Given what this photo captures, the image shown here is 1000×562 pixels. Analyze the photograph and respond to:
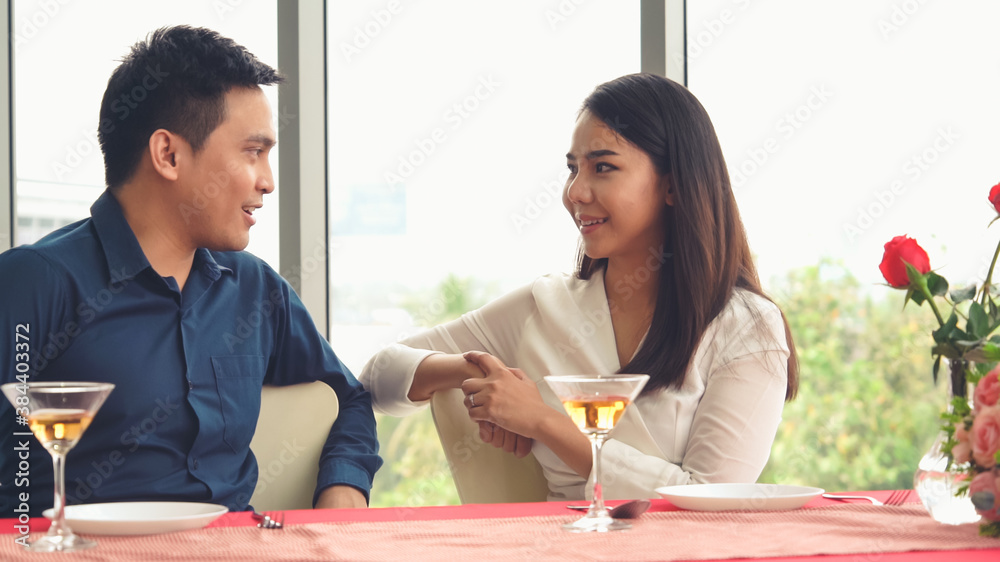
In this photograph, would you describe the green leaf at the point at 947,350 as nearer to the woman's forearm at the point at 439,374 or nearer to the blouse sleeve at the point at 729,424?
the blouse sleeve at the point at 729,424

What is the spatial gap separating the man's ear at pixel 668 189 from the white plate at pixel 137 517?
1.25 meters

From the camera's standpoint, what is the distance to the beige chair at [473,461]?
Answer: 1.88m

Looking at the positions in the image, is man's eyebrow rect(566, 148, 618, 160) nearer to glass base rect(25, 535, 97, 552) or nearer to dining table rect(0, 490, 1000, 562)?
dining table rect(0, 490, 1000, 562)

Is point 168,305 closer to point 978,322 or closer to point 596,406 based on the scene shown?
point 596,406

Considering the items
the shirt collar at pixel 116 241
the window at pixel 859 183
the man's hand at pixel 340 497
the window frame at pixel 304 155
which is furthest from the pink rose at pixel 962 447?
the window at pixel 859 183

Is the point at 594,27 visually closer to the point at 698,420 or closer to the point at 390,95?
the point at 390,95

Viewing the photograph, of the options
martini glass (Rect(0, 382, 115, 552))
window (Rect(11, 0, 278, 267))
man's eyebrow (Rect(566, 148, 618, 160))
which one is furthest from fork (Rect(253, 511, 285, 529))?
window (Rect(11, 0, 278, 267))

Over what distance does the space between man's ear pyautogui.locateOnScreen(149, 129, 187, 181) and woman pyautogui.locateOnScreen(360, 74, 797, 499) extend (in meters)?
0.63

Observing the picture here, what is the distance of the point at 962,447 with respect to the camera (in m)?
1.04

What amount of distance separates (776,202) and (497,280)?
1.30 meters

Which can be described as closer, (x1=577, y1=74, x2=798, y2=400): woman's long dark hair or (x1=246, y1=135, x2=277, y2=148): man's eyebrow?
(x1=246, y1=135, x2=277, y2=148): man's eyebrow

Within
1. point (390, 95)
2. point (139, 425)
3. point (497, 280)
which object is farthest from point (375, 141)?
point (139, 425)

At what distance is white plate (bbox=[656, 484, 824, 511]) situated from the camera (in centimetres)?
124

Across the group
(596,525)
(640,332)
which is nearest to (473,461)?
(640,332)
